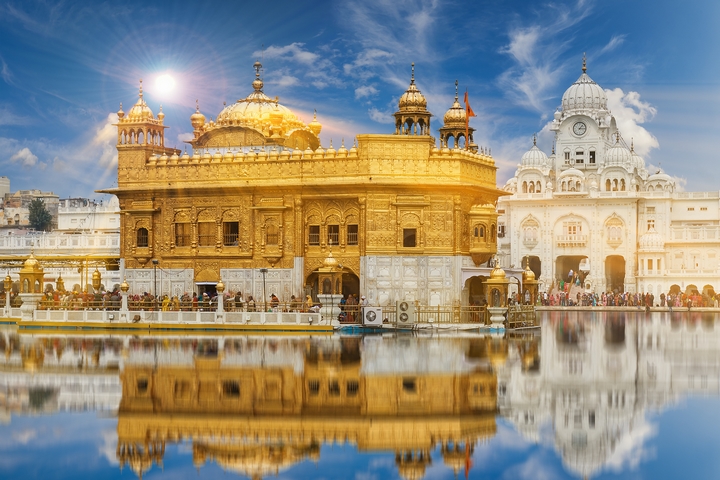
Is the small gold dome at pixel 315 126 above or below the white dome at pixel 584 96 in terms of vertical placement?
below

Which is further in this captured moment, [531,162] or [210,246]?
[531,162]

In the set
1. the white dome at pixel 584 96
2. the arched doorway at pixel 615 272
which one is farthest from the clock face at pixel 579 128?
the arched doorway at pixel 615 272

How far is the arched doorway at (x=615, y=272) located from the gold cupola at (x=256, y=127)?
3030 cm

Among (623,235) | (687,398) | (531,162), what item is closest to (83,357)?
(687,398)

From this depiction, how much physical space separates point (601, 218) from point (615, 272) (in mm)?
5374

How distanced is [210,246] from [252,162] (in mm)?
3472

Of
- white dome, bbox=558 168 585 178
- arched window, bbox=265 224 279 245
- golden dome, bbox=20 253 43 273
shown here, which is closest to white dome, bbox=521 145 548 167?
white dome, bbox=558 168 585 178

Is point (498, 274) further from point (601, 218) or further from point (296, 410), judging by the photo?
point (601, 218)

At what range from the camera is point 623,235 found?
2505 inches

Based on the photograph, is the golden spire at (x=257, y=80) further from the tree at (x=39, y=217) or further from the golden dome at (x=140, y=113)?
the tree at (x=39, y=217)

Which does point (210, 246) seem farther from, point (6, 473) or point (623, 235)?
point (623, 235)

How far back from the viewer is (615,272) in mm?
67875

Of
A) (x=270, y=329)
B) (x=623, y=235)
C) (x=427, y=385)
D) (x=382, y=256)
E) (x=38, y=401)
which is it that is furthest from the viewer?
(x=623, y=235)

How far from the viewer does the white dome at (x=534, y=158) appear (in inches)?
2751
